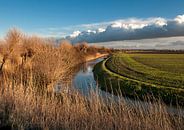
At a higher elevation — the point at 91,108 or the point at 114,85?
the point at 91,108

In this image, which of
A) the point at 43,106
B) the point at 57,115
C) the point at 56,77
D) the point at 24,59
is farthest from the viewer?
the point at 24,59

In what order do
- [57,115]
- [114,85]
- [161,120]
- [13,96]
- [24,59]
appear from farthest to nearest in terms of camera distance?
[24,59] < [114,85] < [13,96] < [57,115] < [161,120]

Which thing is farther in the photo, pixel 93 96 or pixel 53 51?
pixel 53 51

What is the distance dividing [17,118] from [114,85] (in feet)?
71.4

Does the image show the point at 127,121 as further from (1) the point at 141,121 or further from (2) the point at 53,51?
(2) the point at 53,51

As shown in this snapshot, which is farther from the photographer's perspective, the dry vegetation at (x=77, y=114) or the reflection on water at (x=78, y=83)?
the reflection on water at (x=78, y=83)

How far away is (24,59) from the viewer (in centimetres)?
4266

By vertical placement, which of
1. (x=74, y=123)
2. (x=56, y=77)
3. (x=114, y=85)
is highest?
(x=74, y=123)

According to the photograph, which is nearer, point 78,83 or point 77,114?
point 77,114

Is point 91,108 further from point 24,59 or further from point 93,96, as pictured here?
point 24,59

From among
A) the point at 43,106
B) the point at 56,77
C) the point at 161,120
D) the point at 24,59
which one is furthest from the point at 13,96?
the point at 24,59

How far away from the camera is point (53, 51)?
25359 mm

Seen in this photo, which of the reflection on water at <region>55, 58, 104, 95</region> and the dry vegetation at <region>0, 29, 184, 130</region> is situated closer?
the dry vegetation at <region>0, 29, 184, 130</region>

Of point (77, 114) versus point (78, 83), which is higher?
point (77, 114)
